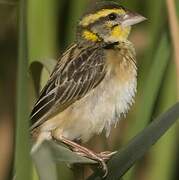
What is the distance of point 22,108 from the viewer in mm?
1084

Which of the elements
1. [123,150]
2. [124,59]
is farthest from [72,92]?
[123,150]

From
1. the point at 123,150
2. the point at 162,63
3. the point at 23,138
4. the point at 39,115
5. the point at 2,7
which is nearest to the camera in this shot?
the point at 23,138

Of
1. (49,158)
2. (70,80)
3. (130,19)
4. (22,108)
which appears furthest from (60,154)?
(130,19)

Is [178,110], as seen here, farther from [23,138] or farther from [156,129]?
[23,138]

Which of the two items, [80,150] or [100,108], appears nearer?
[80,150]

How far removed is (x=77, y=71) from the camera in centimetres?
207

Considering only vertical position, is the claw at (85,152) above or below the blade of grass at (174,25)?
below

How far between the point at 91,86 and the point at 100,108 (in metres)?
0.11

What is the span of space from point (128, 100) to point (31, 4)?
500 mm

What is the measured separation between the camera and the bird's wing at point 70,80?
6.37 feet

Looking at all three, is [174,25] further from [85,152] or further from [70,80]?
[85,152]

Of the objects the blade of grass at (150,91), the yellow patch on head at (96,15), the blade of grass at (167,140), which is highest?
the yellow patch on head at (96,15)

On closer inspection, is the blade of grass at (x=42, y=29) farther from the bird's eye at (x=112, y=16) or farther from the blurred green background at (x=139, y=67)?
the bird's eye at (x=112, y=16)

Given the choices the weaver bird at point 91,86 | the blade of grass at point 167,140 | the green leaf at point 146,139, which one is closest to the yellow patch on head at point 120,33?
the weaver bird at point 91,86
